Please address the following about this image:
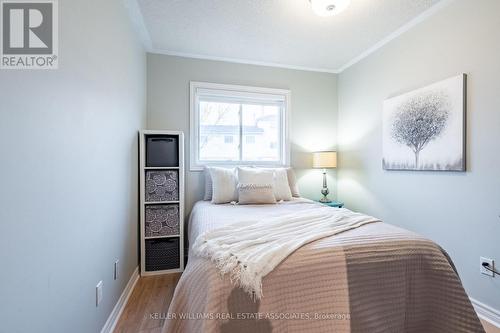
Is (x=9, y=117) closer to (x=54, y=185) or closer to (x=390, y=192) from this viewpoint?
(x=54, y=185)

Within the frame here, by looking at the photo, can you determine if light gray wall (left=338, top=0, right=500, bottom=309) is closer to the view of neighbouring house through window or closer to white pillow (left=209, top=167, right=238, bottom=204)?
the view of neighbouring house through window

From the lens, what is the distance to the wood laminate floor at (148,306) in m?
1.58

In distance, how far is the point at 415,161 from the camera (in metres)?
2.22

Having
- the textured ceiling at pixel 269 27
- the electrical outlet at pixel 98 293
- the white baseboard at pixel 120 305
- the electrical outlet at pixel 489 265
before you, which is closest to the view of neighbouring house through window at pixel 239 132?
the textured ceiling at pixel 269 27

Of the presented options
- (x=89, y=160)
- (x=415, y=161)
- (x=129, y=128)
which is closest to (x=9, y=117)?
(x=89, y=160)

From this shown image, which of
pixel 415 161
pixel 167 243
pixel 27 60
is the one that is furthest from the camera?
pixel 167 243

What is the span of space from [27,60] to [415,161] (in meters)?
2.83

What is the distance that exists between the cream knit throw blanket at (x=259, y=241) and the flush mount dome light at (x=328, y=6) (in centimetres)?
168

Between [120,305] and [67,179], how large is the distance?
1.25 m

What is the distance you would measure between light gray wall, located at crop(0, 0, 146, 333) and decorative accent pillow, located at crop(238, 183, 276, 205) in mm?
1149

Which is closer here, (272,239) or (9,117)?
(9,117)

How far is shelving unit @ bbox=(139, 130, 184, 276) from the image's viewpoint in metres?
2.36

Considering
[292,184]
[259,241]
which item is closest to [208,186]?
[292,184]

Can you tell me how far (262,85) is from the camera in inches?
124
